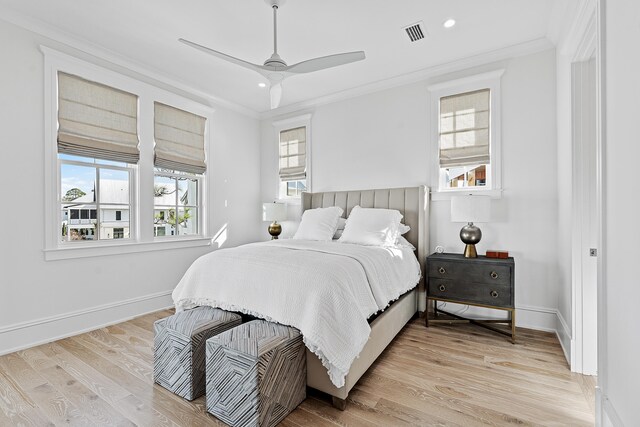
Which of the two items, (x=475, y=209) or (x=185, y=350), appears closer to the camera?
(x=185, y=350)

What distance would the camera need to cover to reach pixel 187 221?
427 cm

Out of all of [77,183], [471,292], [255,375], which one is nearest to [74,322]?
[77,183]

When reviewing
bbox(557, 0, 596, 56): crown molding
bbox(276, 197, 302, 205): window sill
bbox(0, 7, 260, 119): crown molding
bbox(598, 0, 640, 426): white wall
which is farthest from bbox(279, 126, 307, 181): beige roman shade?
bbox(598, 0, 640, 426): white wall

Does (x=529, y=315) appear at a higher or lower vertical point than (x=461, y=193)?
lower

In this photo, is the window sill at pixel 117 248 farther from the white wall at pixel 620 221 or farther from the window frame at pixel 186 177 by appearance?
the white wall at pixel 620 221

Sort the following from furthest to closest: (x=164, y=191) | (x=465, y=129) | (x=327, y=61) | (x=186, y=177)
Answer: (x=186, y=177)
(x=164, y=191)
(x=465, y=129)
(x=327, y=61)

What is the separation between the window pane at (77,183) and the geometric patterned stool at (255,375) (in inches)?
97.0

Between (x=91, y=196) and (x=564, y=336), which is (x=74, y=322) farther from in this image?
(x=564, y=336)

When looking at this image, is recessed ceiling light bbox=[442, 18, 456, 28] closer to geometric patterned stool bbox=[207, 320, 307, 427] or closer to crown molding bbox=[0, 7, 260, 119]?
geometric patterned stool bbox=[207, 320, 307, 427]

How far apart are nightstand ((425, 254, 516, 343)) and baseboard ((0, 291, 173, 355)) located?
3142 mm

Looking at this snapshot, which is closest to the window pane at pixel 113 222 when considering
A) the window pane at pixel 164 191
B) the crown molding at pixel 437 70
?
the window pane at pixel 164 191

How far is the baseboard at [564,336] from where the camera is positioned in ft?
7.75

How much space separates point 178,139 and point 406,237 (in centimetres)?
312

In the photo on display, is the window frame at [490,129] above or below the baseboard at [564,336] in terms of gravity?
above
